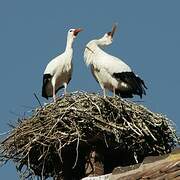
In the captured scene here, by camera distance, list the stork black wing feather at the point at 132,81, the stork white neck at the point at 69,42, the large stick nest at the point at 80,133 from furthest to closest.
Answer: the stork white neck at the point at 69,42, the stork black wing feather at the point at 132,81, the large stick nest at the point at 80,133

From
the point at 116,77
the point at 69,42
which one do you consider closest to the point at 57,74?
the point at 69,42

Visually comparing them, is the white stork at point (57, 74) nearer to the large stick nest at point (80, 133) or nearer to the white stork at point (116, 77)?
the white stork at point (116, 77)

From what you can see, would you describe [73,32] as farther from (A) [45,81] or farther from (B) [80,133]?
(B) [80,133]

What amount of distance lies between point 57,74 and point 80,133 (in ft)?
11.2

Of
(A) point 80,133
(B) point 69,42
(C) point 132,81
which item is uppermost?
(B) point 69,42

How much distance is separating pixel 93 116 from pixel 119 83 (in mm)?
2787

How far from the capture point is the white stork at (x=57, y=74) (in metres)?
12.9

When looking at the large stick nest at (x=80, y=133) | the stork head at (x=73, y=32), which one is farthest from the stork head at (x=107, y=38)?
the large stick nest at (x=80, y=133)

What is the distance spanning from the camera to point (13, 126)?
1054cm

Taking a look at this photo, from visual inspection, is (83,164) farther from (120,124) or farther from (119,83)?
(119,83)

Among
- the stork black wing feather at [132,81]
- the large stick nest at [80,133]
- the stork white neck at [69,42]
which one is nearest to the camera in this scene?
the large stick nest at [80,133]

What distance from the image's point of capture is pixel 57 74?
12961 millimetres

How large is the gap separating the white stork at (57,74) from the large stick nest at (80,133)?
2.31 metres

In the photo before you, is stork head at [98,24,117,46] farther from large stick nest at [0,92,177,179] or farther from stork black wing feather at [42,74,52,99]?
large stick nest at [0,92,177,179]
